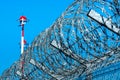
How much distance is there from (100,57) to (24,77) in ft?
11.9

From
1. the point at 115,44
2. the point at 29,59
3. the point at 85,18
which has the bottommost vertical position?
the point at 115,44

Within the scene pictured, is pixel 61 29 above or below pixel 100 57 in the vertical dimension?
above

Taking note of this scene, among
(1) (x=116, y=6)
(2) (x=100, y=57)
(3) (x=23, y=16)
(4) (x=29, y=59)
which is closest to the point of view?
(1) (x=116, y=6)

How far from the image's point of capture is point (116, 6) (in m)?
4.40

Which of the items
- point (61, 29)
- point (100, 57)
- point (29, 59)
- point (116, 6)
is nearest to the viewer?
point (116, 6)

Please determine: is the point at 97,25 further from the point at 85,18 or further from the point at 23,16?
the point at 23,16

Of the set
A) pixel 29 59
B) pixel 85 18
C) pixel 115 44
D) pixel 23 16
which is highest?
A: pixel 23 16

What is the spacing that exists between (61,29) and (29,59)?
7.60 feet

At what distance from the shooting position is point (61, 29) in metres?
5.49

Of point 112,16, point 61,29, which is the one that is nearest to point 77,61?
point 61,29

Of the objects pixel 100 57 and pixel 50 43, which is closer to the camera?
pixel 100 57

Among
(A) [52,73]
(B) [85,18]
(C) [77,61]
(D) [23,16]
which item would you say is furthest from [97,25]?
(D) [23,16]

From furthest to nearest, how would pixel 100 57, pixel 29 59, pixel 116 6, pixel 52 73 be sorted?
pixel 29 59
pixel 52 73
pixel 100 57
pixel 116 6

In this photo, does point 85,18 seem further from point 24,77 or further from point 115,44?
point 24,77
